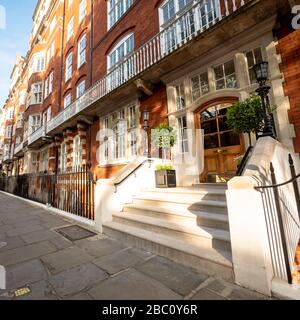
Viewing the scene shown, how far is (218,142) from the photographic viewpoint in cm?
586

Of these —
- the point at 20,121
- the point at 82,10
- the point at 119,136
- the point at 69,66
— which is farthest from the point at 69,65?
the point at 20,121

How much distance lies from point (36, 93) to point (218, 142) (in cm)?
2122

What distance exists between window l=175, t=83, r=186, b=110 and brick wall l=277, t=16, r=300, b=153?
2910 millimetres

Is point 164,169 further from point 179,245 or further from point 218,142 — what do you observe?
point 179,245

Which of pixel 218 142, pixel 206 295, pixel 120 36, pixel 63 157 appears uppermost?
pixel 120 36

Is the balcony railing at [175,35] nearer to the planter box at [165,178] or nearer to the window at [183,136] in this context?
the window at [183,136]

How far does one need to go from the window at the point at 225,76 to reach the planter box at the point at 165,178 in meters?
3.08

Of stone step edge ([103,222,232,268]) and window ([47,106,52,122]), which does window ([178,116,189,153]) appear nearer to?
stone step edge ([103,222,232,268])

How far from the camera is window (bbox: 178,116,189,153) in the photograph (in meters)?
6.50

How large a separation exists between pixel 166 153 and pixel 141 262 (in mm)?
4549

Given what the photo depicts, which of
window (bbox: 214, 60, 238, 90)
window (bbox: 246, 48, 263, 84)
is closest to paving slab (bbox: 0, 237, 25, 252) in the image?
window (bbox: 214, 60, 238, 90)

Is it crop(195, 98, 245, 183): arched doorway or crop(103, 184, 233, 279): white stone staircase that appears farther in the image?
crop(195, 98, 245, 183): arched doorway

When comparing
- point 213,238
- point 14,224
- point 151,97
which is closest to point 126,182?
point 213,238
